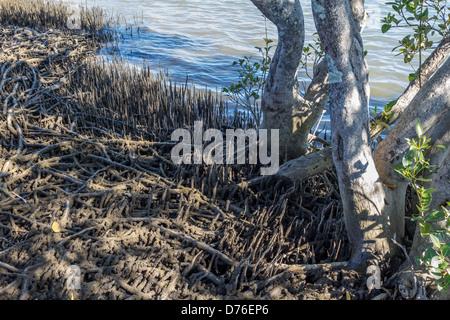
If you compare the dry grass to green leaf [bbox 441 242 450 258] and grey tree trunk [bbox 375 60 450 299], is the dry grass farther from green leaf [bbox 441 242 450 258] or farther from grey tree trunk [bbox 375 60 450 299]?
green leaf [bbox 441 242 450 258]

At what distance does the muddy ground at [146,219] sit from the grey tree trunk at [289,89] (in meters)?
0.38

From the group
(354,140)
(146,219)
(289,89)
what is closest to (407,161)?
(354,140)

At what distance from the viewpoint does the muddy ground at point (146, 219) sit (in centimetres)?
221

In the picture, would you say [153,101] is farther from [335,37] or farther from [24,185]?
[335,37]

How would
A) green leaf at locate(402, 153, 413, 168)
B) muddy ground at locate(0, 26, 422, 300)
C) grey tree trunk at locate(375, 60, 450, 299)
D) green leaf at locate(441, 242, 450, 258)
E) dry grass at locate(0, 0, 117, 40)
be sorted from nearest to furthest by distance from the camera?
green leaf at locate(441, 242, 450, 258) → green leaf at locate(402, 153, 413, 168) → grey tree trunk at locate(375, 60, 450, 299) → muddy ground at locate(0, 26, 422, 300) → dry grass at locate(0, 0, 117, 40)

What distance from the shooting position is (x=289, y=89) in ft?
10.3

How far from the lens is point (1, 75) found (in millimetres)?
4867

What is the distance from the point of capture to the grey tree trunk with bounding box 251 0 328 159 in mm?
2945

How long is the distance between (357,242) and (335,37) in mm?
1121

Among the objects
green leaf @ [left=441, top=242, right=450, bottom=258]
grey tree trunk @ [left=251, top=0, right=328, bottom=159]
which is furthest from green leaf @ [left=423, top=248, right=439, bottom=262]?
grey tree trunk @ [left=251, top=0, right=328, bottom=159]

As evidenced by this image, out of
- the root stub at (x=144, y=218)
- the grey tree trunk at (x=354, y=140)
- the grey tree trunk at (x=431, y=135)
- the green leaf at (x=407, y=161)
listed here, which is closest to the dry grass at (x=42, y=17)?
the root stub at (x=144, y=218)

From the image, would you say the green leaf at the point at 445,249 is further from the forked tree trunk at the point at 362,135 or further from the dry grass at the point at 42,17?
the dry grass at the point at 42,17

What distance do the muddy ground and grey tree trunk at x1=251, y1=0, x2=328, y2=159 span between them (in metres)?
0.38

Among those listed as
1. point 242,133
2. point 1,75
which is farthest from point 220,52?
point 242,133
